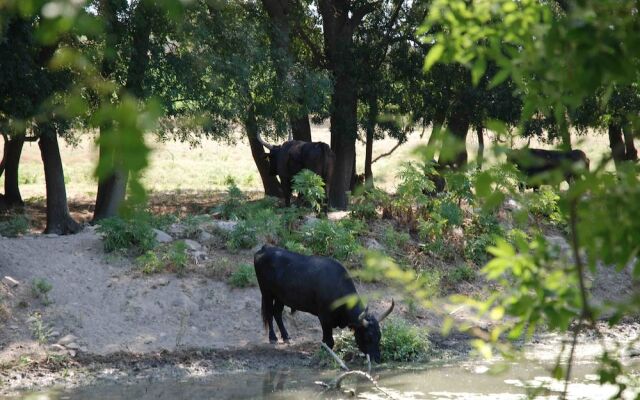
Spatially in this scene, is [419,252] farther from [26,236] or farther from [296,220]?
[26,236]

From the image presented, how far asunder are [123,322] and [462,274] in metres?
6.34

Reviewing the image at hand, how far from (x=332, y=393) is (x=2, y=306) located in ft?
16.7

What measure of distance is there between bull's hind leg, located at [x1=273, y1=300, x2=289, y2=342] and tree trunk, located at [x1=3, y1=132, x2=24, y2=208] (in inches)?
411

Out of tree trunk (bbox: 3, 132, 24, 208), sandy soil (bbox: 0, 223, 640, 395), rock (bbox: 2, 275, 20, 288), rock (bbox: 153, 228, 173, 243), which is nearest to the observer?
sandy soil (bbox: 0, 223, 640, 395)

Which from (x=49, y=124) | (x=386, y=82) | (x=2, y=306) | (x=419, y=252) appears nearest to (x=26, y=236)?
(x=49, y=124)

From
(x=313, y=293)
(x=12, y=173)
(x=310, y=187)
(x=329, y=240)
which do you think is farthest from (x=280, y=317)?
(x=12, y=173)

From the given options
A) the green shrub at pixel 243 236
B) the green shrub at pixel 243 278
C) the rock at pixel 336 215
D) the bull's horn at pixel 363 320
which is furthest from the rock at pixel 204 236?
the bull's horn at pixel 363 320

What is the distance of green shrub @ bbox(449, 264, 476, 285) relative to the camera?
16.3 meters

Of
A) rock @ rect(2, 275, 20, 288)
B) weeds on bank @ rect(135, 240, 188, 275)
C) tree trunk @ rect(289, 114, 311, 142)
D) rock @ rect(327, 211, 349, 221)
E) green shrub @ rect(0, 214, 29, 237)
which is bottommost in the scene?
rock @ rect(2, 275, 20, 288)

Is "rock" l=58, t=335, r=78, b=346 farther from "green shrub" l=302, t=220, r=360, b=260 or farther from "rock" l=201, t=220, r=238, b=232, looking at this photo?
"green shrub" l=302, t=220, r=360, b=260

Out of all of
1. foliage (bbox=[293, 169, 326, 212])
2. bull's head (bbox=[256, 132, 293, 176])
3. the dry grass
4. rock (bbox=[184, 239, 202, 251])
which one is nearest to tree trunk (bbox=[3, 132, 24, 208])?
the dry grass

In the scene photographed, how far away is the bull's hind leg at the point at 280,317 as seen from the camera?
13.4 metres

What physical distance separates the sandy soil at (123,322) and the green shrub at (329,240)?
0.75m

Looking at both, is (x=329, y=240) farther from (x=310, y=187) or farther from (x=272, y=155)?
(x=272, y=155)
